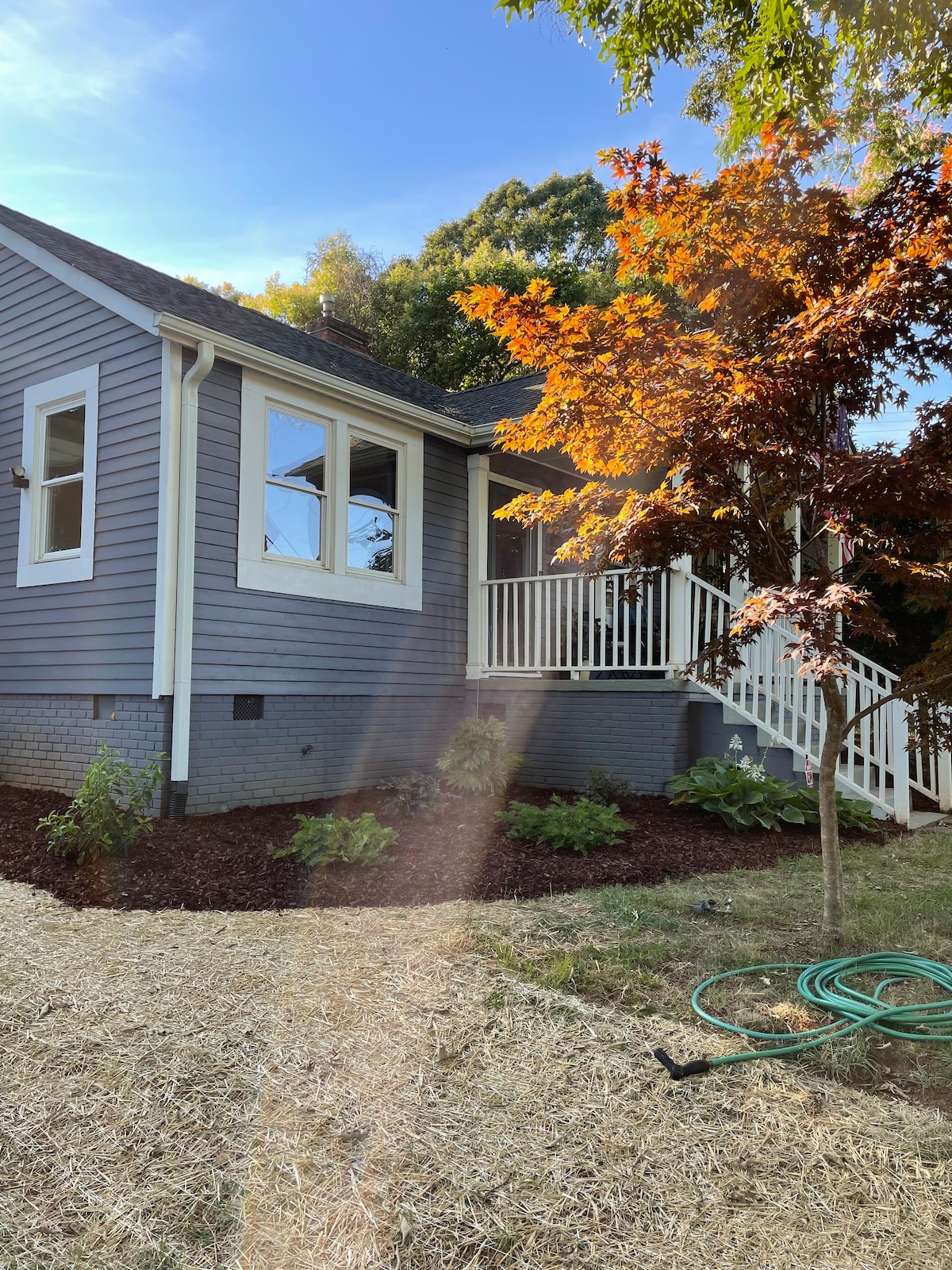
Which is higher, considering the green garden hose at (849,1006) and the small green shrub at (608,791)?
the small green shrub at (608,791)

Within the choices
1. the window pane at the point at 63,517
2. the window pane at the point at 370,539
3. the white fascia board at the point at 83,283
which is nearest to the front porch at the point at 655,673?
the window pane at the point at 370,539

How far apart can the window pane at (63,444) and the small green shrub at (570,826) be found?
5009 millimetres

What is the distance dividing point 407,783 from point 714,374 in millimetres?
3991

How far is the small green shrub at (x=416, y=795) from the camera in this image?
6035mm

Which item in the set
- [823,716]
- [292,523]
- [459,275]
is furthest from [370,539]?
[459,275]

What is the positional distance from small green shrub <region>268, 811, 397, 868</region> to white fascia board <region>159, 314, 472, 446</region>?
373 cm

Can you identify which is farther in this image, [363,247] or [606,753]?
[363,247]

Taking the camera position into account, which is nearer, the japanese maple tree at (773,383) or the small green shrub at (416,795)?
the japanese maple tree at (773,383)

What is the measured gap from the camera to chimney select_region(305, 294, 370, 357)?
1138cm

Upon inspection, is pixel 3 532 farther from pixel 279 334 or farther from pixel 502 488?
pixel 502 488

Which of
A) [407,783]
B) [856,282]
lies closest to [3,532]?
[407,783]

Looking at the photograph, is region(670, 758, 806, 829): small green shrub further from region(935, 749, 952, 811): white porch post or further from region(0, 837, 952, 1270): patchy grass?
region(0, 837, 952, 1270): patchy grass

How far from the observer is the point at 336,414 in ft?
24.1

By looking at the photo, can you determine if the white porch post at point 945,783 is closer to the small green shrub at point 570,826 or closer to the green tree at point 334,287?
the small green shrub at point 570,826
